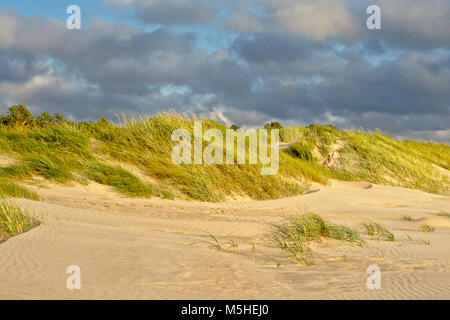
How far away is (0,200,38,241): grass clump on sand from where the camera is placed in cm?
508

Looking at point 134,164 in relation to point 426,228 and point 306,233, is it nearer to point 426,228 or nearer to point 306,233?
point 306,233

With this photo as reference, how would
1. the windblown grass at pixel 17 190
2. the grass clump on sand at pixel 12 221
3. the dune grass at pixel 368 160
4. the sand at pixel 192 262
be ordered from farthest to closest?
the dune grass at pixel 368 160, the windblown grass at pixel 17 190, the grass clump on sand at pixel 12 221, the sand at pixel 192 262

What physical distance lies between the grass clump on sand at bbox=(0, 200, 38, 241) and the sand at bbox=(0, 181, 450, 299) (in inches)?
8.5

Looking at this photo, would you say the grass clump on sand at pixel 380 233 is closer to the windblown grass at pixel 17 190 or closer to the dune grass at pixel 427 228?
the dune grass at pixel 427 228

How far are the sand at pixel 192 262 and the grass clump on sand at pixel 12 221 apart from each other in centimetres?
22

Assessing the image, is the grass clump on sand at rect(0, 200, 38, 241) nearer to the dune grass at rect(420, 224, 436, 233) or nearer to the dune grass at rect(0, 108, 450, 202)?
the dune grass at rect(0, 108, 450, 202)

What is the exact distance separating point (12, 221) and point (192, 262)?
2.38 meters

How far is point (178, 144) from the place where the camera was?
10.9m

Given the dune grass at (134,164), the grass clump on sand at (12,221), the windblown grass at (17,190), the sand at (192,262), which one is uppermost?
the dune grass at (134,164)

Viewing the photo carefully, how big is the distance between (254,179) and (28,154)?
5162 millimetres

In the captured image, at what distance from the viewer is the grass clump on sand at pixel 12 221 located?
508 cm

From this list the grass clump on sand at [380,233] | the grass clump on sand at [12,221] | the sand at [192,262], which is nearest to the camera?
the sand at [192,262]

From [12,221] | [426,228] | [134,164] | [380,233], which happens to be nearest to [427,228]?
[426,228]

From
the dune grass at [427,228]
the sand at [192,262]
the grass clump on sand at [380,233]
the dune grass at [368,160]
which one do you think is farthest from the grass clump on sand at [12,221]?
the dune grass at [368,160]
